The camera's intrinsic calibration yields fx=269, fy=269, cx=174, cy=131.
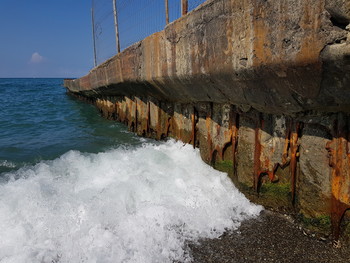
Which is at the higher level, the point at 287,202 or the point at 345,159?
the point at 345,159

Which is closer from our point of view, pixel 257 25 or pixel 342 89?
pixel 342 89

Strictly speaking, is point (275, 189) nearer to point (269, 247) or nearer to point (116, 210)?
point (269, 247)

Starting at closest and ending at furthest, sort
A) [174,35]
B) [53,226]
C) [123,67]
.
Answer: [53,226] < [174,35] < [123,67]

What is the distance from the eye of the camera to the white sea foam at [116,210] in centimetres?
252

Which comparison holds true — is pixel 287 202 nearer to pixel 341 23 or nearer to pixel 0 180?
pixel 341 23

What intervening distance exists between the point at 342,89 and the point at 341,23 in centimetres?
49

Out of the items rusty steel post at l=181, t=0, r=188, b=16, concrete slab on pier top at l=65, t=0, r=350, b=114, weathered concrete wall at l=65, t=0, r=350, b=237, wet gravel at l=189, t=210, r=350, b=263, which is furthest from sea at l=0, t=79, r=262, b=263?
rusty steel post at l=181, t=0, r=188, b=16

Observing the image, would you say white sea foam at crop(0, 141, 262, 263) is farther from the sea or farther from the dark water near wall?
the dark water near wall

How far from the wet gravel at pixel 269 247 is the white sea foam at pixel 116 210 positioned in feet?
0.51

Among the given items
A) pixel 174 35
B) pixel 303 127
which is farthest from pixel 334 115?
pixel 174 35

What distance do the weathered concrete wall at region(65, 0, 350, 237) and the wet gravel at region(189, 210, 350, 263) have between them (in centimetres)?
20

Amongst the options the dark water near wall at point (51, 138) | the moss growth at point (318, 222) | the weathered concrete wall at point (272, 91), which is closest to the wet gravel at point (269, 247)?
the moss growth at point (318, 222)

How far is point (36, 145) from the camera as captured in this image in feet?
22.2

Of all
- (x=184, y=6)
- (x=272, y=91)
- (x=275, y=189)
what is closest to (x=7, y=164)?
(x=184, y=6)
